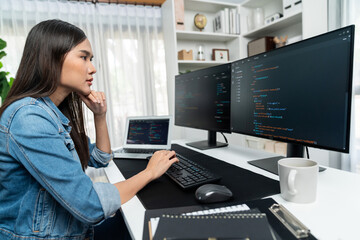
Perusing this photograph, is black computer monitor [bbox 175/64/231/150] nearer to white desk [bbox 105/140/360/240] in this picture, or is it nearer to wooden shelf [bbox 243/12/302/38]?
white desk [bbox 105/140/360/240]

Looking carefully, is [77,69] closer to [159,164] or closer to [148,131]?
[159,164]

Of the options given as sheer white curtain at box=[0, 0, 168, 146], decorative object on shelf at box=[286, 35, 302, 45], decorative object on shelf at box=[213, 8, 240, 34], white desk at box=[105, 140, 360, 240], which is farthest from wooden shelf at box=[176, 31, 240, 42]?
white desk at box=[105, 140, 360, 240]

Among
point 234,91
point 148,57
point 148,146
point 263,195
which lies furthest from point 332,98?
point 148,57

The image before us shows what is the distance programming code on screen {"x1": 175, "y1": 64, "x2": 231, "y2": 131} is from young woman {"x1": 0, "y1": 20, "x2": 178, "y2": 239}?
529mm

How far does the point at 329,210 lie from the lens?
583 millimetres

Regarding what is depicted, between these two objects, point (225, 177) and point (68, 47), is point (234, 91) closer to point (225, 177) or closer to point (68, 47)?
point (225, 177)

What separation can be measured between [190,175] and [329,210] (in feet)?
1.37

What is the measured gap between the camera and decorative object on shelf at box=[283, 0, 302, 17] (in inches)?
92.4

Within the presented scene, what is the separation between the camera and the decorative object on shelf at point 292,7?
2.35 metres

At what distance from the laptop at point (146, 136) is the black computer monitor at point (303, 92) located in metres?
0.47

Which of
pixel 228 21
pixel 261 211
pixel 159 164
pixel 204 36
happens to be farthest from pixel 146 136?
pixel 228 21

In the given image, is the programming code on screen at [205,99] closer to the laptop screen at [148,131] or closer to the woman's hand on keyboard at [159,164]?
the laptop screen at [148,131]

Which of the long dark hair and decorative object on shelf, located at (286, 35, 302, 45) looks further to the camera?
decorative object on shelf, located at (286, 35, 302, 45)

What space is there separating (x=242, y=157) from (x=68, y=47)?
87 cm
